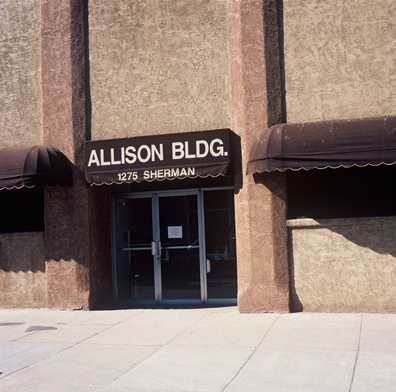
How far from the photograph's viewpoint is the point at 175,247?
433 inches

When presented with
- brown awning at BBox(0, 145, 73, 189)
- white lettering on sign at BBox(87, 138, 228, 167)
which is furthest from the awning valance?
brown awning at BBox(0, 145, 73, 189)

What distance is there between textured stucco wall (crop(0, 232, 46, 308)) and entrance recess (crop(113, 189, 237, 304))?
163 cm

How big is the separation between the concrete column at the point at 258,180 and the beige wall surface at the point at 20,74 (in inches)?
175

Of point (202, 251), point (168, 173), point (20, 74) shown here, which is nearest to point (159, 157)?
point (168, 173)

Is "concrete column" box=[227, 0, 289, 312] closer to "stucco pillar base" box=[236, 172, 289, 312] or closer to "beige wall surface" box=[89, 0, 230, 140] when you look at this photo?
"stucco pillar base" box=[236, 172, 289, 312]

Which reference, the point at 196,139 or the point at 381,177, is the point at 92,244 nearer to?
the point at 196,139

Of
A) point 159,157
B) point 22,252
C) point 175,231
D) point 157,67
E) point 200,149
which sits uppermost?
point 157,67

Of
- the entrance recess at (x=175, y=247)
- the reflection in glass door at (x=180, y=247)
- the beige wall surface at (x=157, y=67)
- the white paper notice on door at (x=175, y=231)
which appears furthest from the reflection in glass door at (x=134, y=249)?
Result: the beige wall surface at (x=157, y=67)

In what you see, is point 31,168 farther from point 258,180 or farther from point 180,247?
point 258,180

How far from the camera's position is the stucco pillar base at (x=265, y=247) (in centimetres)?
943

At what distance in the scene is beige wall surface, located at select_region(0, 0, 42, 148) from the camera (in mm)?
11078

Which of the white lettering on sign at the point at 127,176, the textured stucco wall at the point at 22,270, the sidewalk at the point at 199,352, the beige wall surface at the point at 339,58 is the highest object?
the beige wall surface at the point at 339,58

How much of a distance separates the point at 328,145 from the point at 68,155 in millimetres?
5429

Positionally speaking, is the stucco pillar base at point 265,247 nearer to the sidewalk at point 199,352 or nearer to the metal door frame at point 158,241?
the sidewalk at point 199,352
